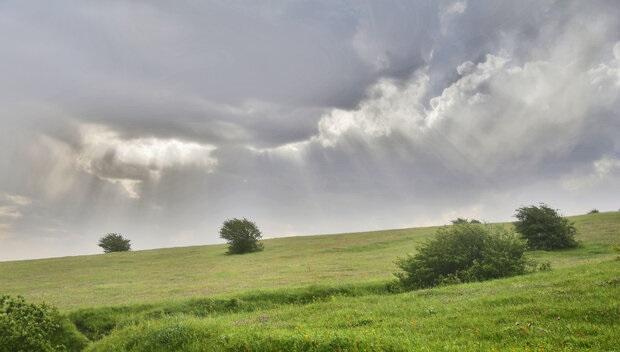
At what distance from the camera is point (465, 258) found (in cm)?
2347

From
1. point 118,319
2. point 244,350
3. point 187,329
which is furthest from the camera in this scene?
point 118,319

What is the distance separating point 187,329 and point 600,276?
18489 millimetres

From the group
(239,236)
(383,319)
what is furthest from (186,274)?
(383,319)

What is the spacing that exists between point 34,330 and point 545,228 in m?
51.0

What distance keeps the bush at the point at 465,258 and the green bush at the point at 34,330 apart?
1951 centimetres

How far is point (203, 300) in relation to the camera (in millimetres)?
22016

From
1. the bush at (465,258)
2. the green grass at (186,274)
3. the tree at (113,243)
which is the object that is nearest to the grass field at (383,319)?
the bush at (465,258)

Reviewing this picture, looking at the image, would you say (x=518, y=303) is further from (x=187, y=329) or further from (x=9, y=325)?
(x=9, y=325)

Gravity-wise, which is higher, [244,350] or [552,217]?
[552,217]

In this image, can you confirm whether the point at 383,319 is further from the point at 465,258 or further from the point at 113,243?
the point at 113,243

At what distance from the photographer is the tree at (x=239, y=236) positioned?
7038 centimetres

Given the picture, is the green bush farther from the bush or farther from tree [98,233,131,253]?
tree [98,233,131,253]

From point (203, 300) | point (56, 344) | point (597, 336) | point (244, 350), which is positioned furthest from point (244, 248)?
point (597, 336)

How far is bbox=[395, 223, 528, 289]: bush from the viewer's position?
22.6 meters
